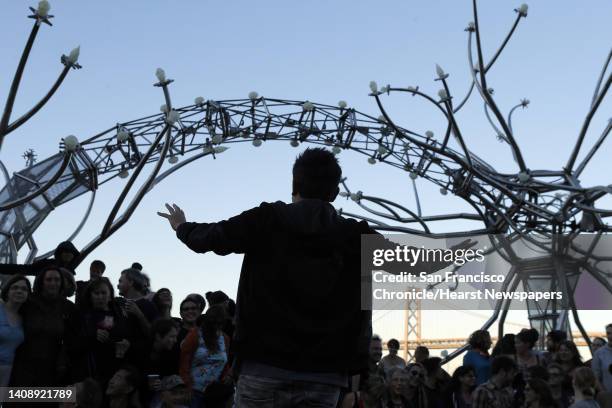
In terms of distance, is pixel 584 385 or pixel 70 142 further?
pixel 70 142

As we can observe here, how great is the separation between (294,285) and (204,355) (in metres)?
4.28

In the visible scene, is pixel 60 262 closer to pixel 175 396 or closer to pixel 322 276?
pixel 175 396

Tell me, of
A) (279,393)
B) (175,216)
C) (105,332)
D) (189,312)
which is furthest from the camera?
(189,312)

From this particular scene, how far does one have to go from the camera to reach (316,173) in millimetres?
3238

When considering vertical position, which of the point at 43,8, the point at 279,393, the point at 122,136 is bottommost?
the point at 279,393

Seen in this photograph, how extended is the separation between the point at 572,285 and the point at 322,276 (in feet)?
38.5

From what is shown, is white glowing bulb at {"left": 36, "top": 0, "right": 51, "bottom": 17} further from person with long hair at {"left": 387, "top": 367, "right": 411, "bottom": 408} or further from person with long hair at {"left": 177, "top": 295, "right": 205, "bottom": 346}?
person with long hair at {"left": 387, "top": 367, "right": 411, "bottom": 408}

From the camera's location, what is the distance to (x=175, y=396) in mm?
6688

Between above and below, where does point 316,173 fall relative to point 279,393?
above

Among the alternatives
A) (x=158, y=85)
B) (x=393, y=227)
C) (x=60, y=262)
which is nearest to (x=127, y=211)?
(x=158, y=85)

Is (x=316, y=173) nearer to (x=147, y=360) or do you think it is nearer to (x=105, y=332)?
(x=105, y=332)

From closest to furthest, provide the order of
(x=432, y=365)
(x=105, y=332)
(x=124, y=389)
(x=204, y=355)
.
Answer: (x=124, y=389) → (x=105, y=332) → (x=204, y=355) → (x=432, y=365)

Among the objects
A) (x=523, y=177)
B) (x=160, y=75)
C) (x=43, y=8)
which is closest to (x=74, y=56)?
(x=43, y=8)

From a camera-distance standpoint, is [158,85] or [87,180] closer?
[158,85]
